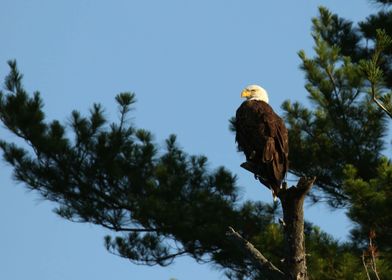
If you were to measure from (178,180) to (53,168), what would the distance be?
156 centimetres

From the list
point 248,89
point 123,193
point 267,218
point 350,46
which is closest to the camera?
point 248,89

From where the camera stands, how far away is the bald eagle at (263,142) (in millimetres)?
6703

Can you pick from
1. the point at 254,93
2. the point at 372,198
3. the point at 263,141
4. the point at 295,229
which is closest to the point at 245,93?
the point at 254,93

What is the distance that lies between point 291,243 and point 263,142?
2.08 meters

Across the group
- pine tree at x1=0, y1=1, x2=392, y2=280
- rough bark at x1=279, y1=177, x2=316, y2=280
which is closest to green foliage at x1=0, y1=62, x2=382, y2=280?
pine tree at x1=0, y1=1, x2=392, y2=280

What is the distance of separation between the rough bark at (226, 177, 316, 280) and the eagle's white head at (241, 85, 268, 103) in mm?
3445

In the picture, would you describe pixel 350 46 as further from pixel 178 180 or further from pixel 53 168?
pixel 53 168

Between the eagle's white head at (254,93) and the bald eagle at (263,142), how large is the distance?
0.69m

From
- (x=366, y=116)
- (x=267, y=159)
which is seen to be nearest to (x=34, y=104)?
(x=366, y=116)

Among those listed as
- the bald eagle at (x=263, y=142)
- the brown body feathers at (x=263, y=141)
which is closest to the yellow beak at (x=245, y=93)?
the bald eagle at (x=263, y=142)

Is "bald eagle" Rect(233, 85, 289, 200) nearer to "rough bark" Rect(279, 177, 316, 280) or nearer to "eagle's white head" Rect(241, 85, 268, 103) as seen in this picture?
"eagle's white head" Rect(241, 85, 268, 103)

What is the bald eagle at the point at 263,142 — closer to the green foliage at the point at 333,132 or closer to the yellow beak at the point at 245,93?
the yellow beak at the point at 245,93

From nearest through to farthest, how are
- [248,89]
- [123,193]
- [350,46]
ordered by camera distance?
[248,89] → [123,193] → [350,46]

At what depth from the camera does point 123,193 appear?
12898 millimetres
